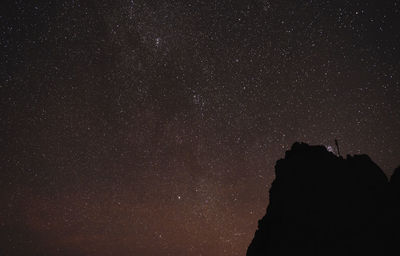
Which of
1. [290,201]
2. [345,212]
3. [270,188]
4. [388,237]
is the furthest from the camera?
[270,188]

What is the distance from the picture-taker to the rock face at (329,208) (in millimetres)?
30719

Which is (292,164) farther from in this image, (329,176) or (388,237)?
(388,237)

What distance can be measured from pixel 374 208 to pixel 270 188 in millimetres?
10452

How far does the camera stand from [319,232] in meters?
31.8

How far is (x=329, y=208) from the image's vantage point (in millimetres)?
32469

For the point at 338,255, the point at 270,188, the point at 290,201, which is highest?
the point at 270,188

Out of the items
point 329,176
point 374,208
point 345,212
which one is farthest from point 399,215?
point 329,176

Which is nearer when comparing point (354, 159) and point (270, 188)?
point (354, 159)

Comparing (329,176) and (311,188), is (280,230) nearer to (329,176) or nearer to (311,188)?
(311,188)

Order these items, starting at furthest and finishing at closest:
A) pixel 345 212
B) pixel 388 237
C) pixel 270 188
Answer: pixel 270 188, pixel 345 212, pixel 388 237

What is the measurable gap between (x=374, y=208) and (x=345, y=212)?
2.71 meters

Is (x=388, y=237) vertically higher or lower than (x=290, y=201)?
lower

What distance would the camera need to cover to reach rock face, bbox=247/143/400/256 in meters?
30.7

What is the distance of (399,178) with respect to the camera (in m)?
32.6
